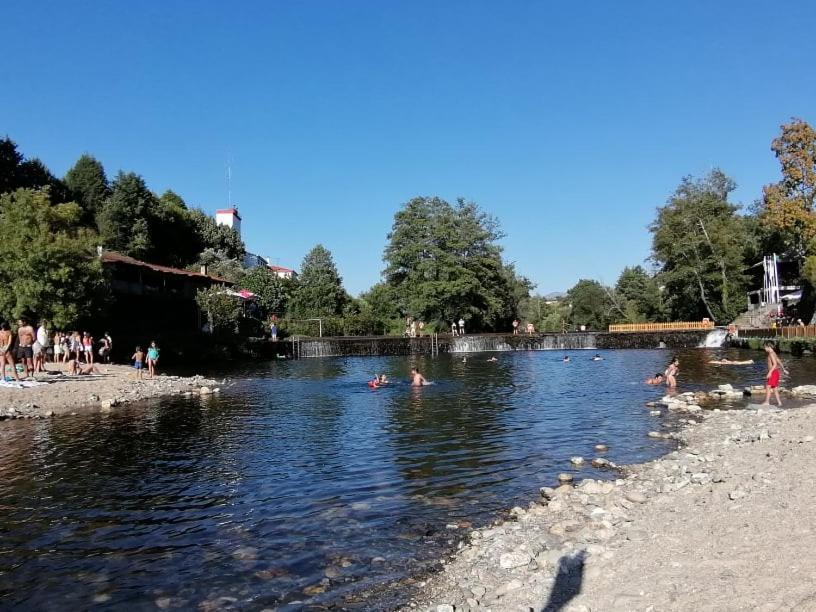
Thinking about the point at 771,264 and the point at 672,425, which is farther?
the point at 771,264

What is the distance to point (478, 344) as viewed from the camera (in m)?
61.4

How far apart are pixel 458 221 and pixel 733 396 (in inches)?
2240

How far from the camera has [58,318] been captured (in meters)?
32.7

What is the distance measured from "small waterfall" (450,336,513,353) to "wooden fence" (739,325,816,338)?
2057 cm

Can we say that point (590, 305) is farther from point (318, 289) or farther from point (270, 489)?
point (270, 489)

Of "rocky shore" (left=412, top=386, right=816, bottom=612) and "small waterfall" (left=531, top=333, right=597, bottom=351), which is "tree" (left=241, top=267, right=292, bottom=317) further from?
"rocky shore" (left=412, top=386, right=816, bottom=612)

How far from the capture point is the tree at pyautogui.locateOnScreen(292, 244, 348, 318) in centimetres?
7708

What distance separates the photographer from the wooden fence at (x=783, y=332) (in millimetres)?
42656

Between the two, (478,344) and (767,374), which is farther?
(478,344)

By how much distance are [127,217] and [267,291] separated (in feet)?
57.3

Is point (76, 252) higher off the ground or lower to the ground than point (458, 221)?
lower

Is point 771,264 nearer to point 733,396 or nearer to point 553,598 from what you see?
point 733,396

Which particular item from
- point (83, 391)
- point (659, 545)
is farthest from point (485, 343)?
point (659, 545)

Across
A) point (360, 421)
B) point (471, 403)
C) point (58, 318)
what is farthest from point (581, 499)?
point (58, 318)
